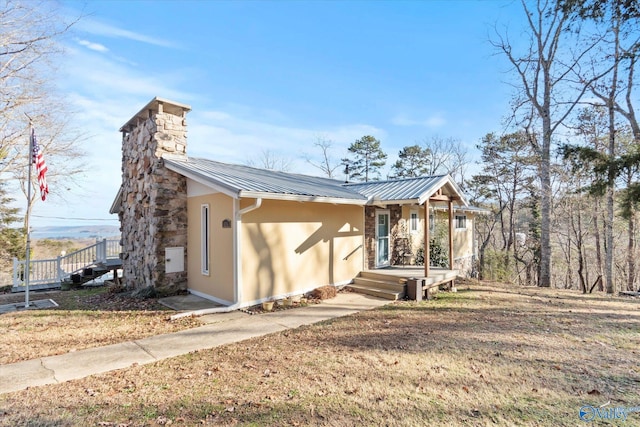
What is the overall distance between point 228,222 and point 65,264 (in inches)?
430

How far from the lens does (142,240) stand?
9.36 m

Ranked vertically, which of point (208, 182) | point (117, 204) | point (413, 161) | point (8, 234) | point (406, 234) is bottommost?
point (406, 234)

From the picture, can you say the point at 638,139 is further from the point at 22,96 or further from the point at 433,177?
the point at 22,96

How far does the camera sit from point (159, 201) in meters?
8.55

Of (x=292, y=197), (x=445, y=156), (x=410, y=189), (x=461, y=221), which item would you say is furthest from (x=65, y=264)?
(x=445, y=156)

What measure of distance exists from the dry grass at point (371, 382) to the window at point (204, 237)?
138 inches

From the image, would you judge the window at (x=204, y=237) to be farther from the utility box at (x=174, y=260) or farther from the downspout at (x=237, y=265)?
the downspout at (x=237, y=265)

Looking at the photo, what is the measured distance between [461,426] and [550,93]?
16.6 metres

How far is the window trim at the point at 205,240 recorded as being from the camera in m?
8.16

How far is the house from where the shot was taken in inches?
293

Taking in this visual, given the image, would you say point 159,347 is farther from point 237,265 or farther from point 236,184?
point 236,184

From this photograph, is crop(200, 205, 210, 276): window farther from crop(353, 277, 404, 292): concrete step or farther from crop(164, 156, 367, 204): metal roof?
crop(353, 277, 404, 292): concrete step

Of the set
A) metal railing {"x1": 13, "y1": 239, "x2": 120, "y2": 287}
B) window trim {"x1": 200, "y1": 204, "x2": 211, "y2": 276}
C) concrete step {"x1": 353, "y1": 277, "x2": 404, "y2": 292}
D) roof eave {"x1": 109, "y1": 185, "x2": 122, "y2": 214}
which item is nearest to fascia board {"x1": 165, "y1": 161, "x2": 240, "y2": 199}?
window trim {"x1": 200, "y1": 204, "x2": 211, "y2": 276}

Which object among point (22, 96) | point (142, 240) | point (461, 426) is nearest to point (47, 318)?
point (142, 240)
